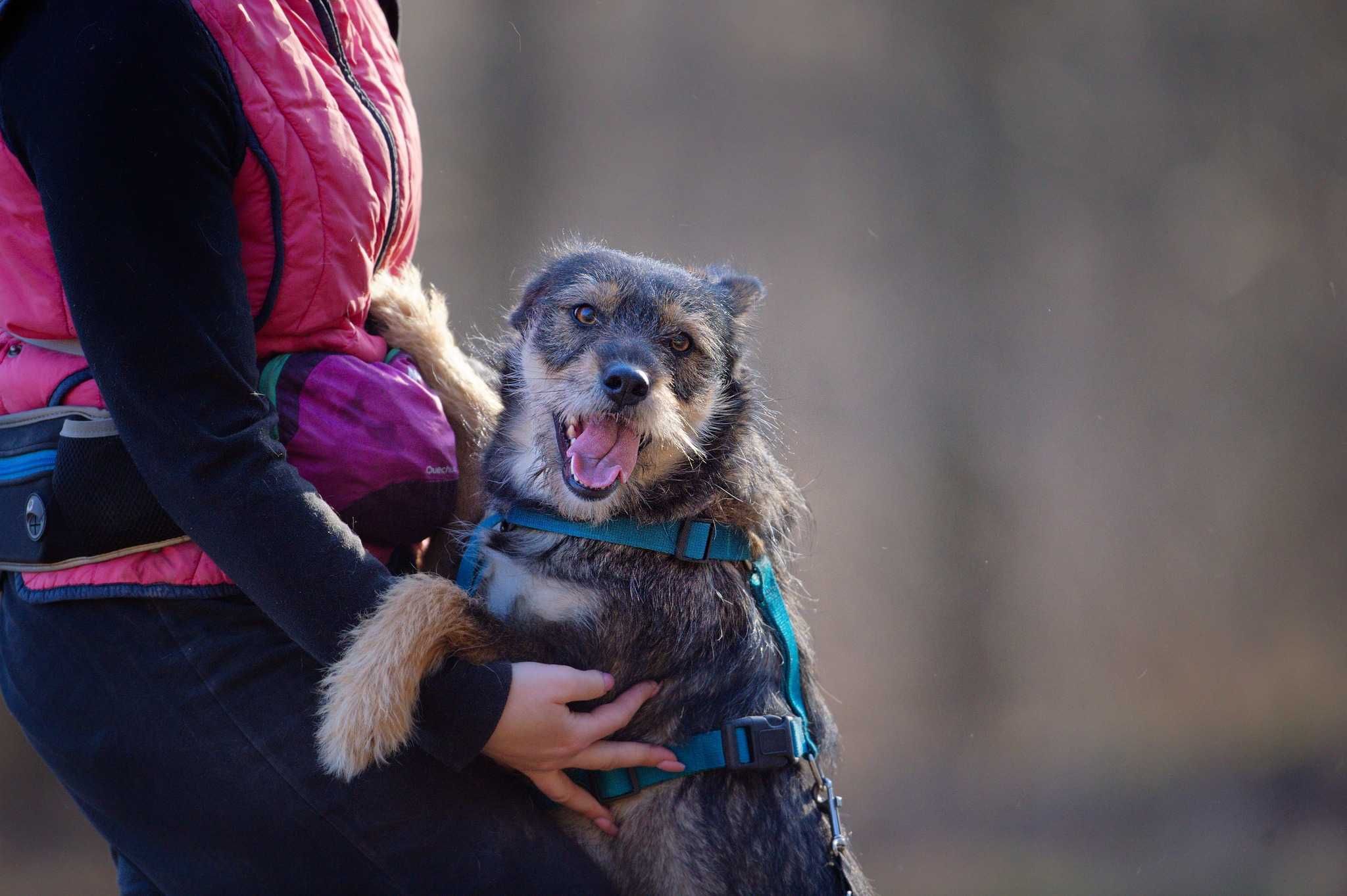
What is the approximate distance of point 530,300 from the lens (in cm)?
261

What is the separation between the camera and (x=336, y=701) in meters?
1.80

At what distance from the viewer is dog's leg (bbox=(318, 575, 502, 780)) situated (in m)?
1.78

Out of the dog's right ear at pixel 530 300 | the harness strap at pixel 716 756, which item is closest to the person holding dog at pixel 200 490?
the harness strap at pixel 716 756

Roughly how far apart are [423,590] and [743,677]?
0.66 m

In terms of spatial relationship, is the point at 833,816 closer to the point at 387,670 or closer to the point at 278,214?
the point at 387,670

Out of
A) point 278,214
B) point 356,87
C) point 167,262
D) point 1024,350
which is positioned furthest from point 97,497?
point 1024,350

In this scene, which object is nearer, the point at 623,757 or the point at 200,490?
the point at 200,490

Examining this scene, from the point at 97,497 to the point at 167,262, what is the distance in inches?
14.9

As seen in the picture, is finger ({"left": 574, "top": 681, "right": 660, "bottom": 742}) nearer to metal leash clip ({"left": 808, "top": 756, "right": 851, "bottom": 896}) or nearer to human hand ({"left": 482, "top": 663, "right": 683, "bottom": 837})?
human hand ({"left": 482, "top": 663, "right": 683, "bottom": 837})

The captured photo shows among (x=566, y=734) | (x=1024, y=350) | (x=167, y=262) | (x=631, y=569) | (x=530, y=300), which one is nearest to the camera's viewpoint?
(x=167, y=262)

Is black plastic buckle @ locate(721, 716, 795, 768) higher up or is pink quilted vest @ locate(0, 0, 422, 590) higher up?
pink quilted vest @ locate(0, 0, 422, 590)

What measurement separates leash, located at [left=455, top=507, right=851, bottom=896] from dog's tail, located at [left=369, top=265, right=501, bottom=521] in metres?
0.21

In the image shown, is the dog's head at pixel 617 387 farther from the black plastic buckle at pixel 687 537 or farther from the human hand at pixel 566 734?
the human hand at pixel 566 734

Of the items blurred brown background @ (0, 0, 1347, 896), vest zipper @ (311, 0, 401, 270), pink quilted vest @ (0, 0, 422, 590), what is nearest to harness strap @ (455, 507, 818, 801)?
pink quilted vest @ (0, 0, 422, 590)
